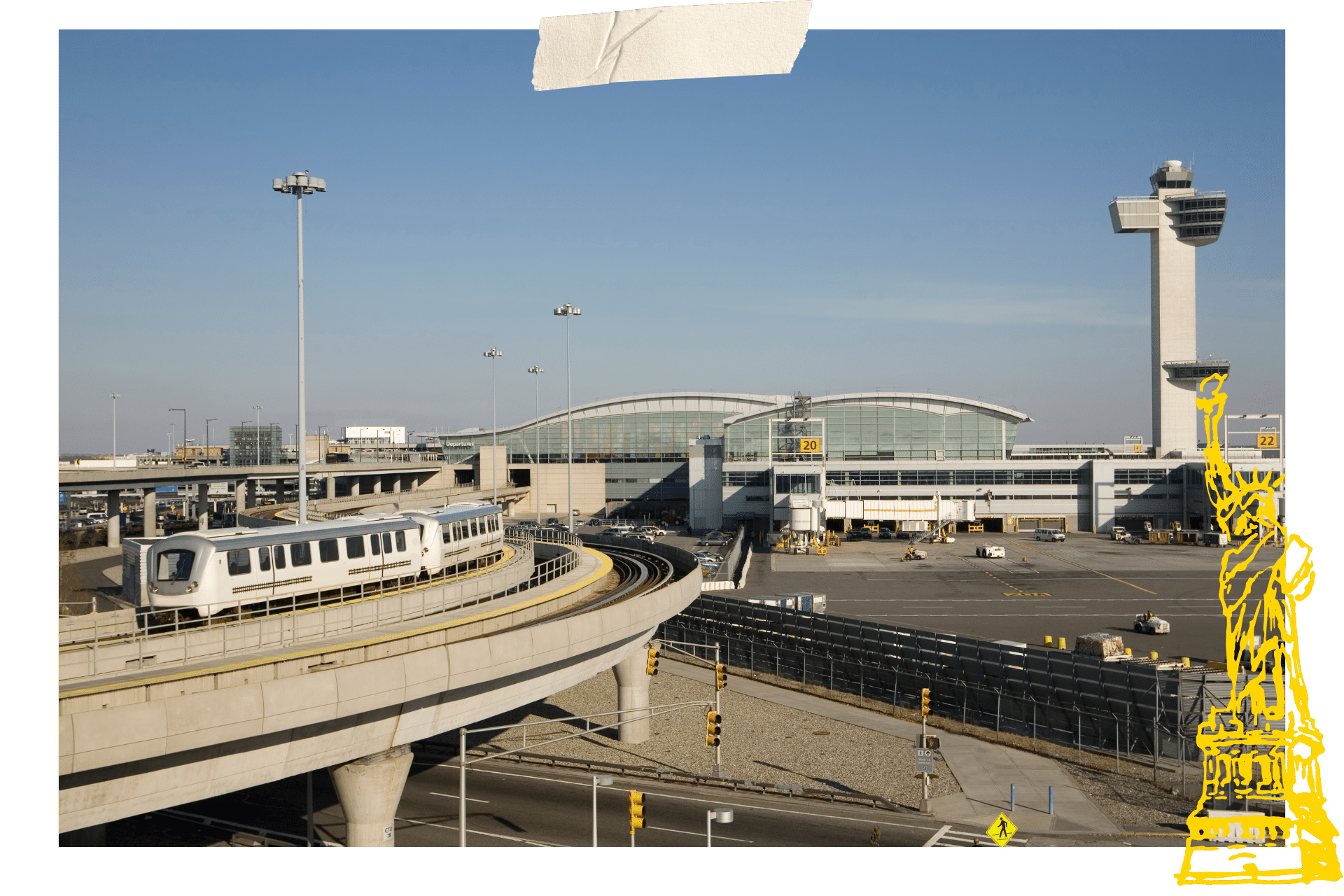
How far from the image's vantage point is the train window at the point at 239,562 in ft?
84.6

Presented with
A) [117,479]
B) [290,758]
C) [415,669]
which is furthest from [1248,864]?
[117,479]

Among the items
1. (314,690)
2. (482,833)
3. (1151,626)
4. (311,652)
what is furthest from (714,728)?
(1151,626)

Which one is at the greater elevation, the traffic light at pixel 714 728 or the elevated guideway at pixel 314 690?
the elevated guideway at pixel 314 690

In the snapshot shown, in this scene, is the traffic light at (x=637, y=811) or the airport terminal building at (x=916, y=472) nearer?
the traffic light at (x=637, y=811)

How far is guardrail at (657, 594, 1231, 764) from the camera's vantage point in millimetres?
32062

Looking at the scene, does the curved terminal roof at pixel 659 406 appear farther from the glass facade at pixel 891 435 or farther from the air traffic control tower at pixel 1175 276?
the air traffic control tower at pixel 1175 276

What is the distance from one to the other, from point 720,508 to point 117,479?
6916 centimetres

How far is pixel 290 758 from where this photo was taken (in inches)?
694

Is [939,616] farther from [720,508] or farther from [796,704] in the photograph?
[720,508]

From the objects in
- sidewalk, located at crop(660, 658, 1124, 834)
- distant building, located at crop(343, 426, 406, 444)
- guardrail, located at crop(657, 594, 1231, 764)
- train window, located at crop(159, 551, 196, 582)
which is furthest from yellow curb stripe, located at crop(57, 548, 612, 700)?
distant building, located at crop(343, 426, 406, 444)

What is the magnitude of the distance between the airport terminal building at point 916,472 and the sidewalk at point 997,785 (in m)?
65.2

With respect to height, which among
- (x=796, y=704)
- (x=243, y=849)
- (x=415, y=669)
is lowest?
(x=796, y=704)

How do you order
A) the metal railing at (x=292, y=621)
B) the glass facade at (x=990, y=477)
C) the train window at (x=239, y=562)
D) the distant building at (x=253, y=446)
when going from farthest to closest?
the glass facade at (x=990, y=477) < the distant building at (x=253, y=446) < the train window at (x=239, y=562) < the metal railing at (x=292, y=621)

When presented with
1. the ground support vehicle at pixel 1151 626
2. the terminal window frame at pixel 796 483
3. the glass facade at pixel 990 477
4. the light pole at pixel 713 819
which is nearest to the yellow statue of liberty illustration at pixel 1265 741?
the light pole at pixel 713 819
